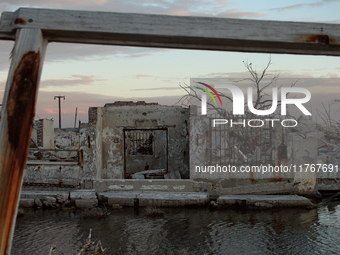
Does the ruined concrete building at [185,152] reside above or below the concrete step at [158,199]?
above

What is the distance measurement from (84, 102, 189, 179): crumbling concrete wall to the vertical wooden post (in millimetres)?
12762

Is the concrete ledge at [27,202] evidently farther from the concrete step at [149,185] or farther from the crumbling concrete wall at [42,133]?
the crumbling concrete wall at [42,133]

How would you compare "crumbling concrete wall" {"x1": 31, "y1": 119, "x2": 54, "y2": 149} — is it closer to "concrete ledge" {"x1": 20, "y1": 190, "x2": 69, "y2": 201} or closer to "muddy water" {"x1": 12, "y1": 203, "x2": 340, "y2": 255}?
"concrete ledge" {"x1": 20, "y1": 190, "x2": 69, "y2": 201}

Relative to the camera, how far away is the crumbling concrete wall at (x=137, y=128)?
14.6 metres

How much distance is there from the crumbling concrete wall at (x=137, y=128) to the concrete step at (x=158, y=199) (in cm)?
242

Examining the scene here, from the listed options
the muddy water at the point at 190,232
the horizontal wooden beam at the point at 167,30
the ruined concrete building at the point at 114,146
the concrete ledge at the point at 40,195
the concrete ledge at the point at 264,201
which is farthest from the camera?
the ruined concrete building at the point at 114,146

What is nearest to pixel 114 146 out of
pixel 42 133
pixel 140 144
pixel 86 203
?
pixel 86 203

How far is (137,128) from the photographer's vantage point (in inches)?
577

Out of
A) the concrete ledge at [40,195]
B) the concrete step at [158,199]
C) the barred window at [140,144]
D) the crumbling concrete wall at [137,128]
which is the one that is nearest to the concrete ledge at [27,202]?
the concrete ledge at [40,195]

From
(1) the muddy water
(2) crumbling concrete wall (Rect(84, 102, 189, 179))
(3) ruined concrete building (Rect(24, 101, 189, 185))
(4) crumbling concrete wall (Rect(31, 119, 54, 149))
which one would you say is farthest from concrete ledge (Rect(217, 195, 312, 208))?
(4) crumbling concrete wall (Rect(31, 119, 54, 149))

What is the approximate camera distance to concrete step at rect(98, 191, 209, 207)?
39.0 feet

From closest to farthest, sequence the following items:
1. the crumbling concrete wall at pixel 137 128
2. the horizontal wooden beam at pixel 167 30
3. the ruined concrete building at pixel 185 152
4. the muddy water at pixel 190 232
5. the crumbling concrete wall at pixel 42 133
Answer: the horizontal wooden beam at pixel 167 30 < the muddy water at pixel 190 232 < the ruined concrete building at pixel 185 152 < the crumbling concrete wall at pixel 137 128 < the crumbling concrete wall at pixel 42 133

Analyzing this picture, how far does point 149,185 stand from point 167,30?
11.1 metres

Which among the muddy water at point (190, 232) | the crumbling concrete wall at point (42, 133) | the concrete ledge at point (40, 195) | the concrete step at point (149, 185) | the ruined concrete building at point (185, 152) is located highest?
the crumbling concrete wall at point (42, 133)
